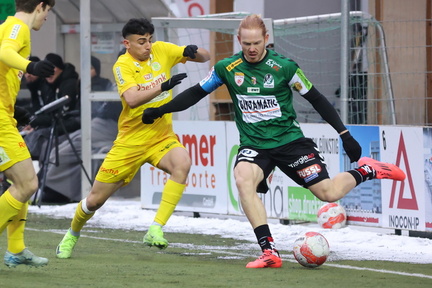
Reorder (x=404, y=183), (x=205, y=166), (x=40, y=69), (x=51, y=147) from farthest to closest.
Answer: (x=51, y=147) < (x=205, y=166) < (x=404, y=183) < (x=40, y=69)

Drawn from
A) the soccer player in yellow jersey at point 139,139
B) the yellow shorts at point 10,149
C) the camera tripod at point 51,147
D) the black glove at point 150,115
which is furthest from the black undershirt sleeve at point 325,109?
the camera tripod at point 51,147

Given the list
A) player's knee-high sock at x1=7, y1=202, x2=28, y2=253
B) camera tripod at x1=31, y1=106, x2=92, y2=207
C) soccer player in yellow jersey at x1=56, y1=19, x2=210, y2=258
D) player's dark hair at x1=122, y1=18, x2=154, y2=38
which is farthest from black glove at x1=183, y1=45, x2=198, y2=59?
camera tripod at x1=31, y1=106, x2=92, y2=207

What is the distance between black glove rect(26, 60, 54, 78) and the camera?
7.82m

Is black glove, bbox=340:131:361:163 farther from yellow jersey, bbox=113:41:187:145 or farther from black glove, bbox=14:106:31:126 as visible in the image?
black glove, bbox=14:106:31:126

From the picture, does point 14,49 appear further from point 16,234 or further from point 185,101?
point 185,101

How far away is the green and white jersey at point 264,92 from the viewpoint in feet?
29.2

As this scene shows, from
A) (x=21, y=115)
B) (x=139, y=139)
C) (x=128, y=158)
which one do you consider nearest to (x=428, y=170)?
(x=139, y=139)

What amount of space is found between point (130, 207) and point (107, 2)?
3.19m

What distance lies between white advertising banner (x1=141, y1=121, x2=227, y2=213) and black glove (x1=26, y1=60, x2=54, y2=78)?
18.9 ft

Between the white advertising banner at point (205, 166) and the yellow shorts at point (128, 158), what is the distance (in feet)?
11.5

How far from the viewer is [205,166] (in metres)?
13.8

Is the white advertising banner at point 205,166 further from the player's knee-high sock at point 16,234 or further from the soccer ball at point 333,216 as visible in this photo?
the player's knee-high sock at point 16,234

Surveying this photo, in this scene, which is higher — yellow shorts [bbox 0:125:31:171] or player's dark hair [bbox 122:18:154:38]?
player's dark hair [bbox 122:18:154:38]

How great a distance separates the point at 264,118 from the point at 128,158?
154cm
